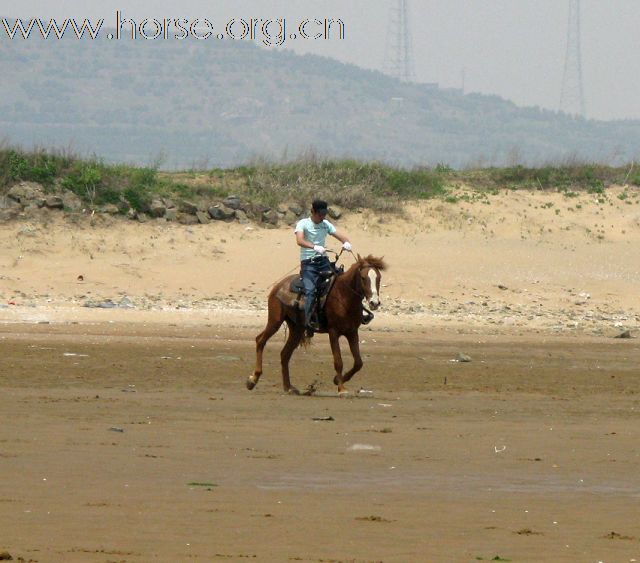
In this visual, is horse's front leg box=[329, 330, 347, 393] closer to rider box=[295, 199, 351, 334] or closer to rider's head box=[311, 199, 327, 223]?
rider box=[295, 199, 351, 334]

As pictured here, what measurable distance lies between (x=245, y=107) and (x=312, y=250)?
126657mm

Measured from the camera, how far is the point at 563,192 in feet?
109

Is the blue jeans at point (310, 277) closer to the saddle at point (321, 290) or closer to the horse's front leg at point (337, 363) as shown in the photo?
the saddle at point (321, 290)

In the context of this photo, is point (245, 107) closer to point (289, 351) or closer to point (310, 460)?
point (289, 351)

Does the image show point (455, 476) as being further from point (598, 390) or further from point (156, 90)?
point (156, 90)

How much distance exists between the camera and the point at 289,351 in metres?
16.1

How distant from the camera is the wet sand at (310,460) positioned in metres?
7.58

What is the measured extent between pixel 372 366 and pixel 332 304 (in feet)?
8.82

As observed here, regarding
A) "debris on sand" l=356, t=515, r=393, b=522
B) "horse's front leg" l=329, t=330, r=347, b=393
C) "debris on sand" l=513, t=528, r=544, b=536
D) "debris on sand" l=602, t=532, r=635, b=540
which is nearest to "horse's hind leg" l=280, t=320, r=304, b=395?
"horse's front leg" l=329, t=330, r=347, b=393

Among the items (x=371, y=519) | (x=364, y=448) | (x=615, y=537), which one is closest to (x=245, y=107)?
(x=364, y=448)

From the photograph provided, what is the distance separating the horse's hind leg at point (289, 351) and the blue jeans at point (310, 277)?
32 cm

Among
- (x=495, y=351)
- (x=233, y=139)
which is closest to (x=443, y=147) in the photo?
(x=233, y=139)

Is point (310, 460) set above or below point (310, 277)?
below

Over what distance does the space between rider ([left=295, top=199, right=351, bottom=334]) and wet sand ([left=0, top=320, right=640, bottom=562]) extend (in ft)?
3.39
